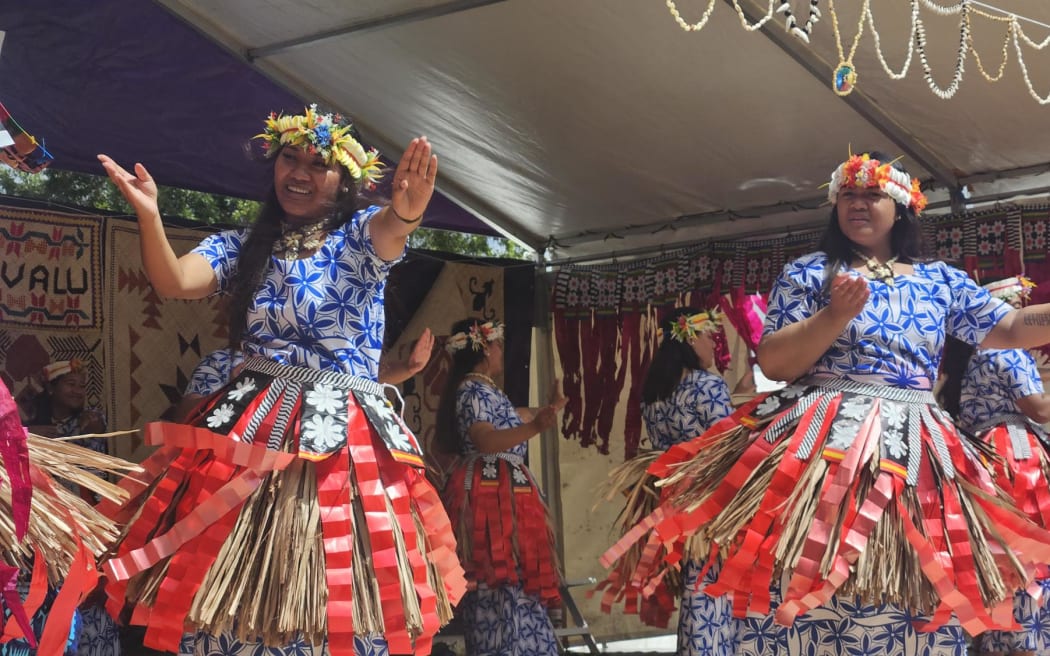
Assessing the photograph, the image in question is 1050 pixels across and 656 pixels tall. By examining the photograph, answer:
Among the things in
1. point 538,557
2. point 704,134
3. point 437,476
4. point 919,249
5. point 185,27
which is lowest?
point 538,557

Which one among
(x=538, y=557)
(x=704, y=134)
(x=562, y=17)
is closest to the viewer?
(x=562, y=17)

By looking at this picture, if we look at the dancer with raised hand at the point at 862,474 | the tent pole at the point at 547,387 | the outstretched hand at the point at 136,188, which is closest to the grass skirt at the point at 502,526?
the tent pole at the point at 547,387

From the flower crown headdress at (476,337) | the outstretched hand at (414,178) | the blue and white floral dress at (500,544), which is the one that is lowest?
the blue and white floral dress at (500,544)

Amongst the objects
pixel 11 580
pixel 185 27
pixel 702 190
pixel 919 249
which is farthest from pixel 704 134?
pixel 11 580

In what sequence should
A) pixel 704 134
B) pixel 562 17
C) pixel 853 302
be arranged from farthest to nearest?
pixel 704 134, pixel 562 17, pixel 853 302

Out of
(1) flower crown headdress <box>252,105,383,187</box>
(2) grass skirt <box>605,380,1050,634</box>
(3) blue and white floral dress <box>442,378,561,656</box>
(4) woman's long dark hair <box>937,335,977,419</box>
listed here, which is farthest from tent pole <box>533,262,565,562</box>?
(1) flower crown headdress <box>252,105,383,187</box>

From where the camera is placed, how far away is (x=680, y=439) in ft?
15.7

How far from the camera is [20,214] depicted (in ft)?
15.2

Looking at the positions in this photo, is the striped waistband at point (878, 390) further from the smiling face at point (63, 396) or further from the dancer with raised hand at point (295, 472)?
the smiling face at point (63, 396)

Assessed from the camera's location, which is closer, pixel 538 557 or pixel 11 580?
pixel 11 580

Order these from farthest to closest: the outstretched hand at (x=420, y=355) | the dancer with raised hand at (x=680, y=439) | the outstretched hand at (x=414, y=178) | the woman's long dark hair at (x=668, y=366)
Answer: the woman's long dark hair at (x=668, y=366)
the dancer with raised hand at (x=680, y=439)
the outstretched hand at (x=420, y=355)
the outstretched hand at (x=414, y=178)

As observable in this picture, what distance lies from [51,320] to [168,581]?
268 centimetres

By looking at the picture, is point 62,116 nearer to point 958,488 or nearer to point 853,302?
point 853,302

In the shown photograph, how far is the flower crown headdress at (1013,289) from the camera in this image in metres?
4.39
